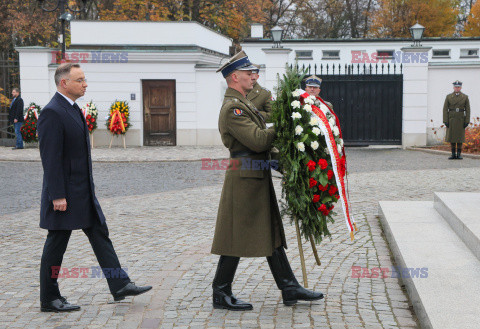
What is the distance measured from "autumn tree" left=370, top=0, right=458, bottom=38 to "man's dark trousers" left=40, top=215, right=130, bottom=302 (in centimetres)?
4510


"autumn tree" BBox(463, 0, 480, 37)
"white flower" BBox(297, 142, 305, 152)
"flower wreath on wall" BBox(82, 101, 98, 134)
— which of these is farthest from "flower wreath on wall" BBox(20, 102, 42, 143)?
"autumn tree" BBox(463, 0, 480, 37)

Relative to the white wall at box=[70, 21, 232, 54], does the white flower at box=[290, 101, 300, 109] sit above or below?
below

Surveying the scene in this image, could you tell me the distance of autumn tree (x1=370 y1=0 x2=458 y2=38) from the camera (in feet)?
156

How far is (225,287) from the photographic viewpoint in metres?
5.16

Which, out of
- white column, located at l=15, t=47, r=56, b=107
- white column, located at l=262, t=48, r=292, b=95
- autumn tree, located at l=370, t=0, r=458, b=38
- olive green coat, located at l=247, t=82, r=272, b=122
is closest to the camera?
olive green coat, located at l=247, t=82, r=272, b=122

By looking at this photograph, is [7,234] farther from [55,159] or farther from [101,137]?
[101,137]

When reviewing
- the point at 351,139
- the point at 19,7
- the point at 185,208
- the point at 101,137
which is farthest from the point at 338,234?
the point at 19,7

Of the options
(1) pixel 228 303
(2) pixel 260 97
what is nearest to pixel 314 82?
(2) pixel 260 97

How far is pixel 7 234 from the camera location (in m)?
8.36

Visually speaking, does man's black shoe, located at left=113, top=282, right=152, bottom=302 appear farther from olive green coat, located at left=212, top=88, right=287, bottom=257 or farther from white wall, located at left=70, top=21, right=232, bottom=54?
white wall, located at left=70, top=21, right=232, bottom=54

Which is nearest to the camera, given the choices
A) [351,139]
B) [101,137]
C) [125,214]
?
[125,214]

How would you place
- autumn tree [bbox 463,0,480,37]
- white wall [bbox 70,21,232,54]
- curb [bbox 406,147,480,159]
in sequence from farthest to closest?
1. autumn tree [bbox 463,0,480,37]
2. white wall [bbox 70,21,232,54]
3. curb [bbox 406,147,480,159]

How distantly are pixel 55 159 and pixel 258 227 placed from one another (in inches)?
62.5

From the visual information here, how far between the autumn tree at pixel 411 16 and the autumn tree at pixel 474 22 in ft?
4.04
